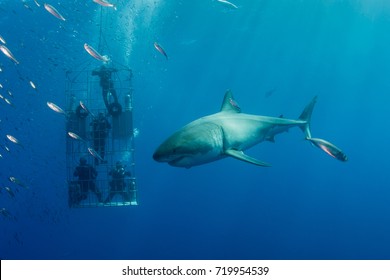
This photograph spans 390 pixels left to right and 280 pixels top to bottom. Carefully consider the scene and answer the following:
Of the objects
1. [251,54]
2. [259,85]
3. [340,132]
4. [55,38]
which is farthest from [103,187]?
[340,132]

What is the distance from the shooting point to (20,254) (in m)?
47.9

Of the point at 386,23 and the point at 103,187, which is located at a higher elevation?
the point at 386,23

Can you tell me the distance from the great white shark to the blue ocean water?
1001 centimetres

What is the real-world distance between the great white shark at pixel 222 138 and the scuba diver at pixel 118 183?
4.47m

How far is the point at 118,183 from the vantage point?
33.0 feet

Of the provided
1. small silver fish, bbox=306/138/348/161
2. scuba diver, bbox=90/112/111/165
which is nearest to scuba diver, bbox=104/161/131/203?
scuba diver, bbox=90/112/111/165

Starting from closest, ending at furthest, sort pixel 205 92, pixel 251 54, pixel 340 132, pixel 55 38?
pixel 55 38 < pixel 251 54 < pixel 205 92 < pixel 340 132

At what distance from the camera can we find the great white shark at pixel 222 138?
4.58m

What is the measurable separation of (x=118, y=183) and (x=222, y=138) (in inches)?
214

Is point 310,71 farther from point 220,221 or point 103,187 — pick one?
point 103,187


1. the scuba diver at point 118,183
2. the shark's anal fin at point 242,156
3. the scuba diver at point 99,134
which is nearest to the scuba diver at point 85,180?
the scuba diver at point 118,183

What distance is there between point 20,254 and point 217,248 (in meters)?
29.6

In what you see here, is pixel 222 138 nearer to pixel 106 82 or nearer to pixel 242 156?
pixel 242 156

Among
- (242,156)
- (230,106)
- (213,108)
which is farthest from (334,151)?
(213,108)
